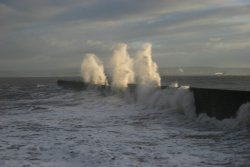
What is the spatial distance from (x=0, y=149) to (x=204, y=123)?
26.8 ft

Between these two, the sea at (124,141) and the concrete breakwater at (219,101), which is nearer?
the sea at (124,141)

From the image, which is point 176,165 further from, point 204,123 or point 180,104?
point 180,104

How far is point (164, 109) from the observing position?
20953mm

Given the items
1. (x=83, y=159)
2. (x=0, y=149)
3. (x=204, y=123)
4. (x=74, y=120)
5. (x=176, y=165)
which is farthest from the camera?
(x=74, y=120)

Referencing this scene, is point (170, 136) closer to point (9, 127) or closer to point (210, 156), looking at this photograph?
point (210, 156)

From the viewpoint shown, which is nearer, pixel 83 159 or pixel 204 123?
pixel 83 159

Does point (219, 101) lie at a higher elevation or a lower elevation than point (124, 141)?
higher

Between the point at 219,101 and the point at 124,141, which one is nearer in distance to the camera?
the point at 124,141

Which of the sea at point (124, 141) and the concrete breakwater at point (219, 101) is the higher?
the concrete breakwater at point (219, 101)

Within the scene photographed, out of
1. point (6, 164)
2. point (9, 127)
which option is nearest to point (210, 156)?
point (6, 164)

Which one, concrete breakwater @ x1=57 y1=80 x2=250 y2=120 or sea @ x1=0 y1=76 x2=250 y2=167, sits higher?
concrete breakwater @ x1=57 y1=80 x2=250 y2=120

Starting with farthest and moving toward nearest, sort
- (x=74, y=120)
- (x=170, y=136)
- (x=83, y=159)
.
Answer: (x=74, y=120) → (x=170, y=136) → (x=83, y=159)

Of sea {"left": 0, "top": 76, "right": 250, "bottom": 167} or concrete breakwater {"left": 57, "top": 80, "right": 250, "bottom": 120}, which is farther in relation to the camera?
concrete breakwater {"left": 57, "top": 80, "right": 250, "bottom": 120}

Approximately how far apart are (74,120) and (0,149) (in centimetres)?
659
